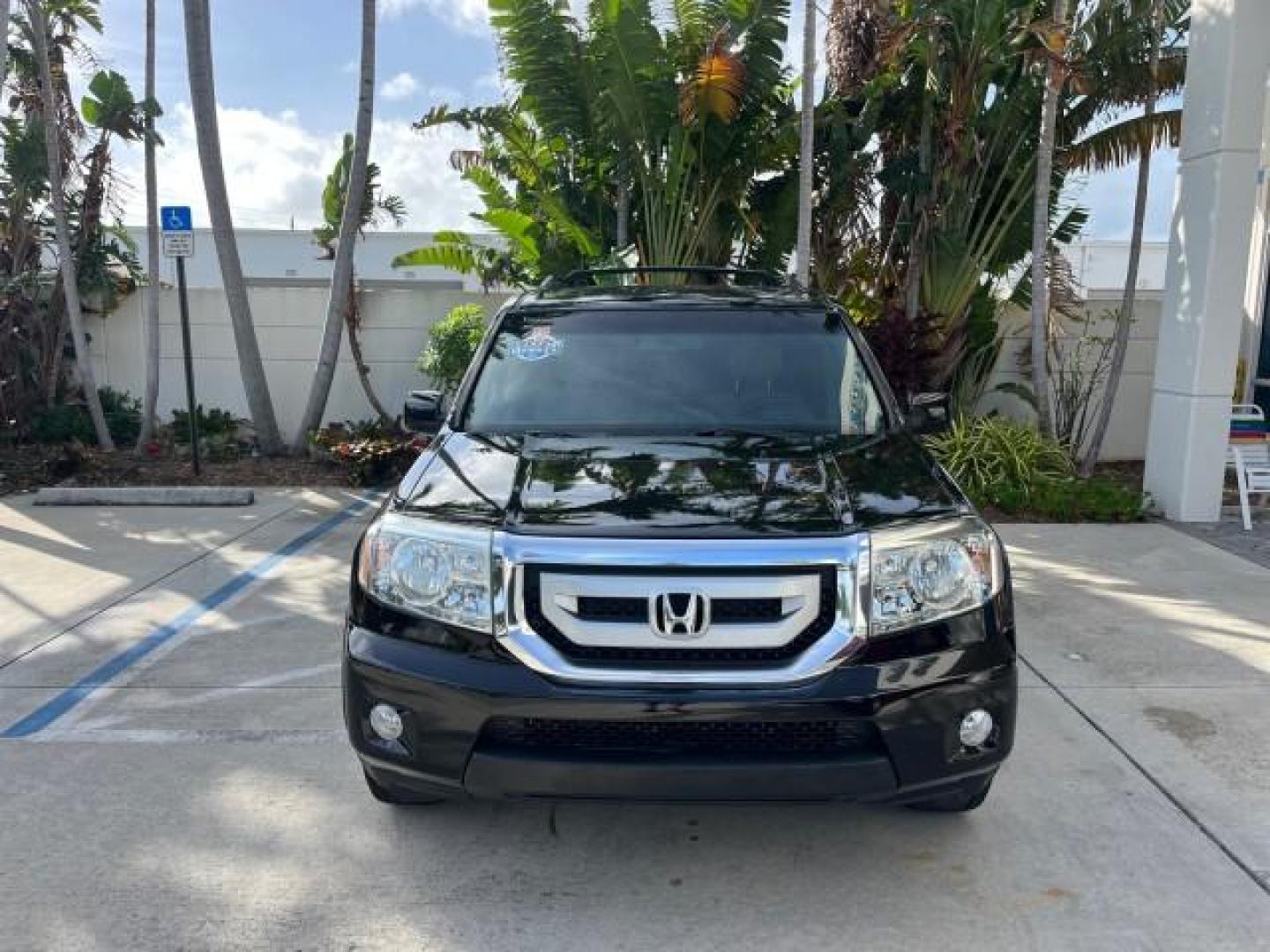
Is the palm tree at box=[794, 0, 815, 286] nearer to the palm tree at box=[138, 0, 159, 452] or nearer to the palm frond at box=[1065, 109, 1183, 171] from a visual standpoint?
the palm frond at box=[1065, 109, 1183, 171]

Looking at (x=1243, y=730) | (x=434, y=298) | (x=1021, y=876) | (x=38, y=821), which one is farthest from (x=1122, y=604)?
(x=434, y=298)

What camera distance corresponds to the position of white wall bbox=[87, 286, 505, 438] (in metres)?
11.3

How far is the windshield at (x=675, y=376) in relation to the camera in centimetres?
395

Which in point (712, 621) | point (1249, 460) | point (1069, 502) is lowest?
point (1069, 502)

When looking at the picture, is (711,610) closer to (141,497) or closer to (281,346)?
(141,497)

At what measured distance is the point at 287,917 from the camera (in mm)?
2939

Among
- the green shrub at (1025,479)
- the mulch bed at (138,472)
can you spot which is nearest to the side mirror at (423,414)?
the green shrub at (1025,479)

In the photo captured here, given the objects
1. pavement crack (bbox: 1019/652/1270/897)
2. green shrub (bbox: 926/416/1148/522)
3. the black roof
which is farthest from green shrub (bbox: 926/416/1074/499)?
the black roof

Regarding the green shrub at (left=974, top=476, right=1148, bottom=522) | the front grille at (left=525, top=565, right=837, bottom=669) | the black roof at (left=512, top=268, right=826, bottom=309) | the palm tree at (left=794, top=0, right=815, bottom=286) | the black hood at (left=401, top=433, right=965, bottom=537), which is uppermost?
the palm tree at (left=794, top=0, right=815, bottom=286)

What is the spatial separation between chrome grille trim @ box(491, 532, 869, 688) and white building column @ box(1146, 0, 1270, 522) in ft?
21.0

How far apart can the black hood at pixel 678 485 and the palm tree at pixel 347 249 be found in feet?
22.7

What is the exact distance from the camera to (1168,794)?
366 cm

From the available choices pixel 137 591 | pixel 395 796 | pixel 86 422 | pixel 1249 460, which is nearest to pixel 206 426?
pixel 86 422

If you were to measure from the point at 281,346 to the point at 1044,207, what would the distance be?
8054 millimetres
